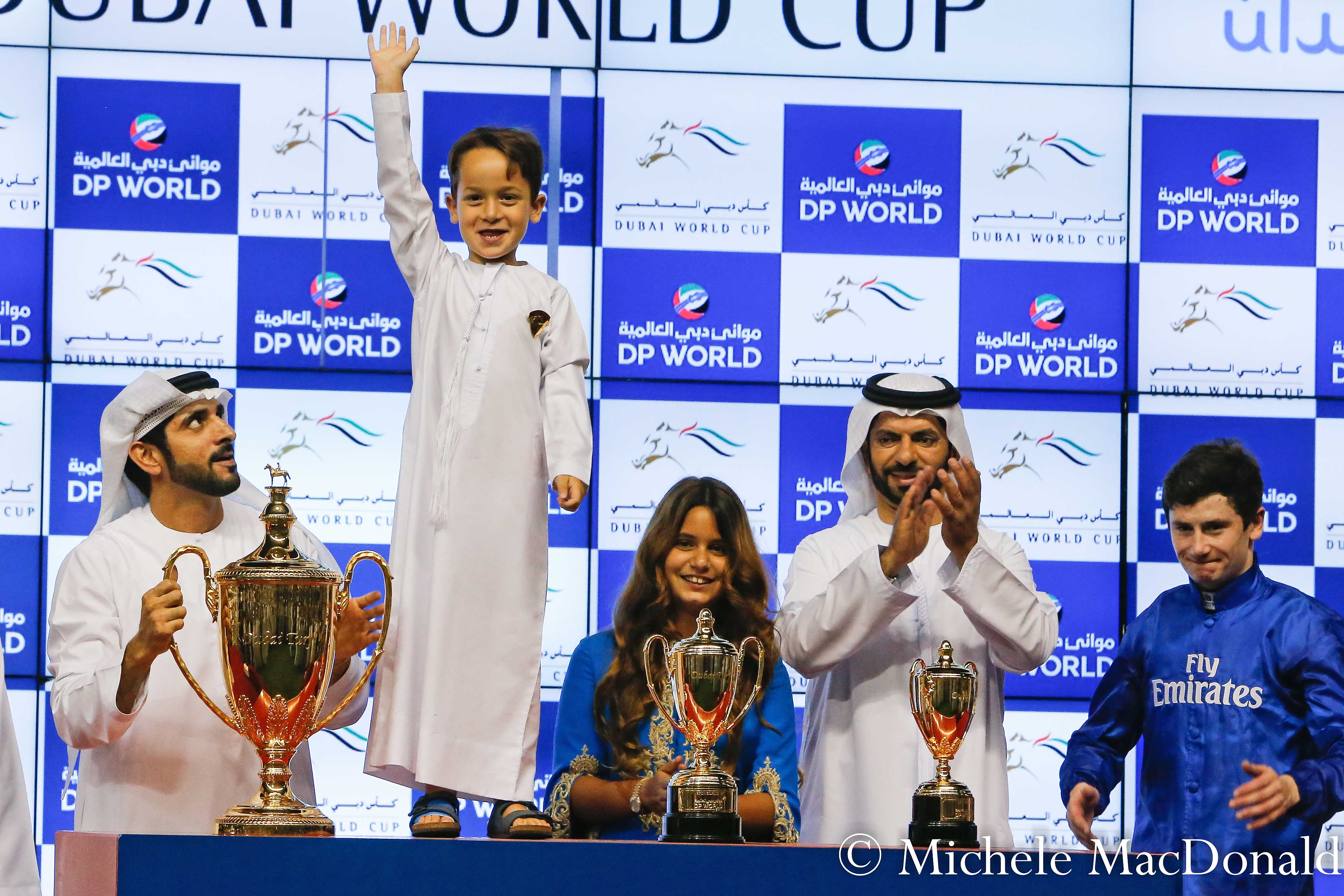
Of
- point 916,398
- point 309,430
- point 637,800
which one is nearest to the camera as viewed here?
point 637,800

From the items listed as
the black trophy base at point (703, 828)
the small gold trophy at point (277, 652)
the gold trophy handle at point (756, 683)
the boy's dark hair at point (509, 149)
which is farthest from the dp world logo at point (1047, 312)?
the small gold trophy at point (277, 652)

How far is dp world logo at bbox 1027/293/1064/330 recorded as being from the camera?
5.07 metres

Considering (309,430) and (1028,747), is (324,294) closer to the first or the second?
(309,430)

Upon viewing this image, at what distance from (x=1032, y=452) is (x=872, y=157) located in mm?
1053

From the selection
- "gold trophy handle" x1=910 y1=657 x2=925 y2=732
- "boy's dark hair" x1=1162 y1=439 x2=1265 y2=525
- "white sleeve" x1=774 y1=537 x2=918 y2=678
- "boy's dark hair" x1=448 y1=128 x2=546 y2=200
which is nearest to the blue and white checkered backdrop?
"boy's dark hair" x1=1162 y1=439 x2=1265 y2=525

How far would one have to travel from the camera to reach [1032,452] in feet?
16.6

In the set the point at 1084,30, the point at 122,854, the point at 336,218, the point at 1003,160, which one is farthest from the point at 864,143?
the point at 122,854

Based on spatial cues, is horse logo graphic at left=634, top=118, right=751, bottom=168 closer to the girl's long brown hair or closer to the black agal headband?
the black agal headband

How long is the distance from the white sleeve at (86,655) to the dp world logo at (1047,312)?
2.99 metres

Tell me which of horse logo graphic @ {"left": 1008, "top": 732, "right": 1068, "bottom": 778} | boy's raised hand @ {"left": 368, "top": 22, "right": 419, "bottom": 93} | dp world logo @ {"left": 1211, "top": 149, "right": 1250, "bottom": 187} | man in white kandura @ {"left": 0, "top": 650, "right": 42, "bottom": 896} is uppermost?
dp world logo @ {"left": 1211, "top": 149, "right": 1250, "bottom": 187}

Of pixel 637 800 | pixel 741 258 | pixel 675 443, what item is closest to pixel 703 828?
pixel 637 800

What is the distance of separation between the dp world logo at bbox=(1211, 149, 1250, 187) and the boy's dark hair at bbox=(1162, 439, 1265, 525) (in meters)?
1.88

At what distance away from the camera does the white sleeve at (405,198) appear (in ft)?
9.95

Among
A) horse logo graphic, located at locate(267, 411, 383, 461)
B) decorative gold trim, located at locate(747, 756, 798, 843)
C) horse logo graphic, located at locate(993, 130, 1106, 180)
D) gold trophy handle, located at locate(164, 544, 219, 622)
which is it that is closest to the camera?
gold trophy handle, located at locate(164, 544, 219, 622)
